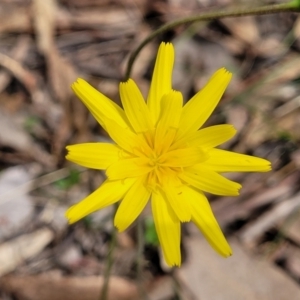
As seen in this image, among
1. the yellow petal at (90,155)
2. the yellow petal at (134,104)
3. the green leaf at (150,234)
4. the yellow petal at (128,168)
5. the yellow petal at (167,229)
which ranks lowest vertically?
the green leaf at (150,234)

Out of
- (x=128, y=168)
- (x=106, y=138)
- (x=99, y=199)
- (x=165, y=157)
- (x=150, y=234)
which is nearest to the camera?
(x=99, y=199)

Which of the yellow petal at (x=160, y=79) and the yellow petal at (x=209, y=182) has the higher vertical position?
the yellow petal at (x=160, y=79)

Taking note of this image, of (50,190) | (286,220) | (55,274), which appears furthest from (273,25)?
(55,274)

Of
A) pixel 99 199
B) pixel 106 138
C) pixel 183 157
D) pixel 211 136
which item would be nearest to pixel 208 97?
pixel 211 136

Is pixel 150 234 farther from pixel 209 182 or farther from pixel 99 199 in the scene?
pixel 99 199

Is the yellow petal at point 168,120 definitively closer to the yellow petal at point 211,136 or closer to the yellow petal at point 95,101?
the yellow petal at point 211,136

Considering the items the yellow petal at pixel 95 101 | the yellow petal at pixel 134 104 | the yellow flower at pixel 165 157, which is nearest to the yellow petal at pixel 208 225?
the yellow flower at pixel 165 157

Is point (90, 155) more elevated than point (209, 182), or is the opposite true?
point (90, 155)

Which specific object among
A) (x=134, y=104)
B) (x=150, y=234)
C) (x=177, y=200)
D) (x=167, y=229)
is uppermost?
(x=134, y=104)
